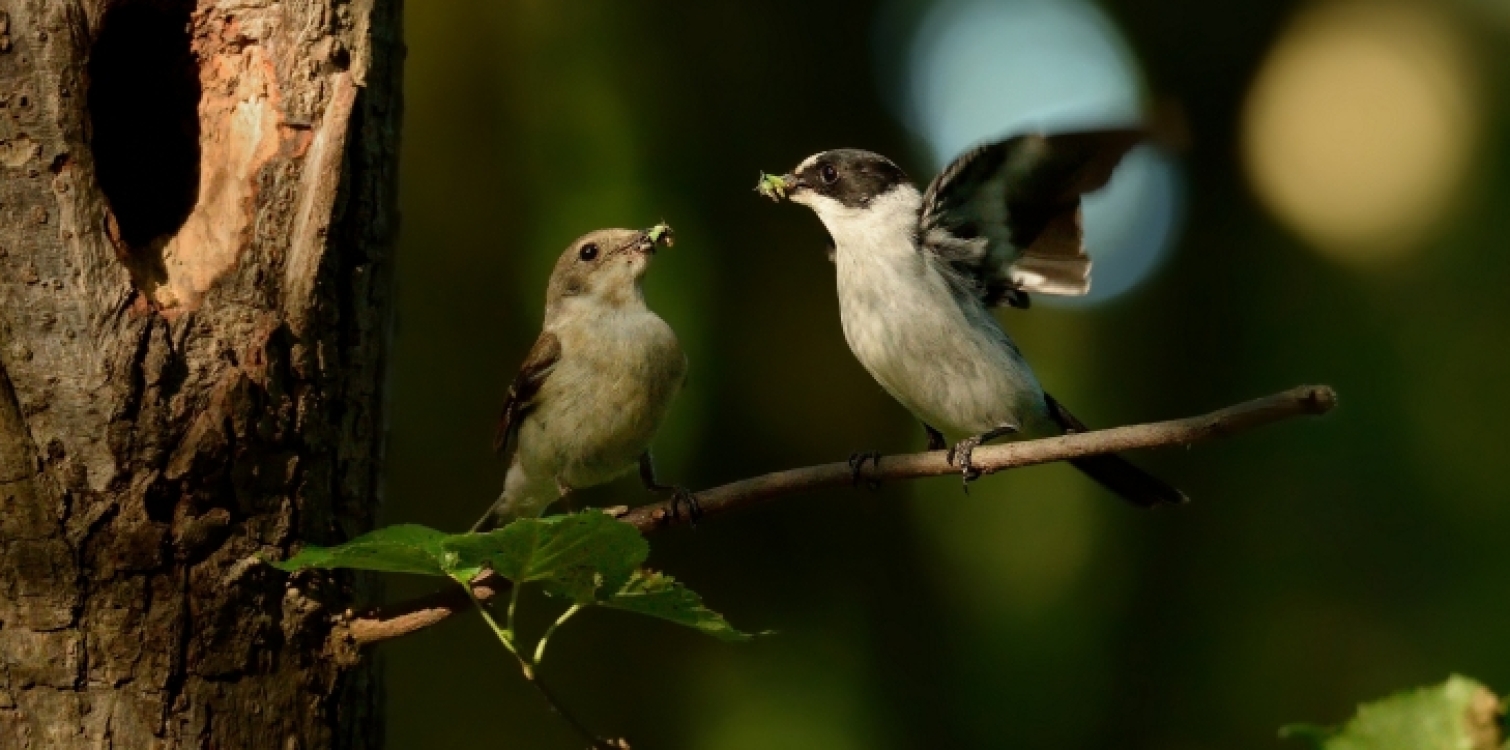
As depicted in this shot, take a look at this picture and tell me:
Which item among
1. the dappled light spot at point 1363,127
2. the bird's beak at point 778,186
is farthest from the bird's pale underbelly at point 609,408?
the dappled light spot at point 1363,127

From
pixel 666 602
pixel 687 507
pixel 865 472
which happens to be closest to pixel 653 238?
pixel 687 507

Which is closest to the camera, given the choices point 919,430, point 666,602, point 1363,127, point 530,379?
point 666,602

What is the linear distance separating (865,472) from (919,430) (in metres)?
3.53

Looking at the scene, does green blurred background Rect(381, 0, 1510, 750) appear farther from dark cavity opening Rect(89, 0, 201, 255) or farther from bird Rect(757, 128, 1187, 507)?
dark cavity opening Rect(89, 0, 201, 255)

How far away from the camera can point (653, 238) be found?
3787 mm

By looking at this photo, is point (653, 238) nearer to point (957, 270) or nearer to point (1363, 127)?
point (957, 270)

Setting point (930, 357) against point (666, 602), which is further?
point (930, 357)

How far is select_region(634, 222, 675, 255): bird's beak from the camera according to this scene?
12.4ft

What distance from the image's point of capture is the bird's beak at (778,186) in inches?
159

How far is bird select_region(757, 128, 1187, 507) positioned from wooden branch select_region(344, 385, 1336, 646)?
104 cm

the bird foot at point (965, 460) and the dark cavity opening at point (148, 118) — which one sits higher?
the dark cavity opening at point (148, 118)

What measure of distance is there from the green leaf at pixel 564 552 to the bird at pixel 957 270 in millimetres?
1596

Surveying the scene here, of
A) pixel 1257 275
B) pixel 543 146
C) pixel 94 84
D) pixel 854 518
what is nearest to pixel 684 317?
pixel 543 146

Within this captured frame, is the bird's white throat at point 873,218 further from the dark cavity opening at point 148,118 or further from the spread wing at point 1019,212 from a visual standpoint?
the dark cavity opening at point 148,118
